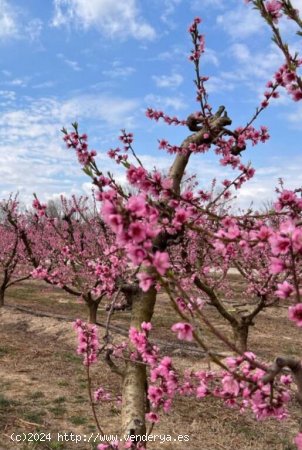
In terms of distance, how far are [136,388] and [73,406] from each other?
3.99m

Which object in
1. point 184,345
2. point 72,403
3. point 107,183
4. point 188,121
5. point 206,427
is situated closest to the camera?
point 107,183

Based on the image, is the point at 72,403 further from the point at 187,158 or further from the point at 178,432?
the point at 187,158

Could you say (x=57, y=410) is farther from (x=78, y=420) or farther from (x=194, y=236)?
(x=194, y=236)

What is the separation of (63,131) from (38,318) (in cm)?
1058

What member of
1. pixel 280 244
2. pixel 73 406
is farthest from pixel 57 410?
pixel 280 244

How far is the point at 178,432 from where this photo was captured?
6211 millimetres

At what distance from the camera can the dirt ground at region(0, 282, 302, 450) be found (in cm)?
588

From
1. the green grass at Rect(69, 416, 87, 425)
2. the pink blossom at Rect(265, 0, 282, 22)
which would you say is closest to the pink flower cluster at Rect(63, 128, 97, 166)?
the pink blossom at Rect(265, 0, 282, 22)

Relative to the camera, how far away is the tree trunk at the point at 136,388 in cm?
333

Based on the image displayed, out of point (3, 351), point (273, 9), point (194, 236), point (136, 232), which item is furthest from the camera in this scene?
point (3, 351)

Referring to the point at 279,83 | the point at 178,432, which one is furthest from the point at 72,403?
the point at 279,83

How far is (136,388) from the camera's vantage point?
347 centimetres

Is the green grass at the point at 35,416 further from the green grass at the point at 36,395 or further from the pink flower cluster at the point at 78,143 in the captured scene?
the pink flower cluster at the point at 78,143

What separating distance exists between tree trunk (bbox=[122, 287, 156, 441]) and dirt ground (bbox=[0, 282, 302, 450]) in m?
2.59
